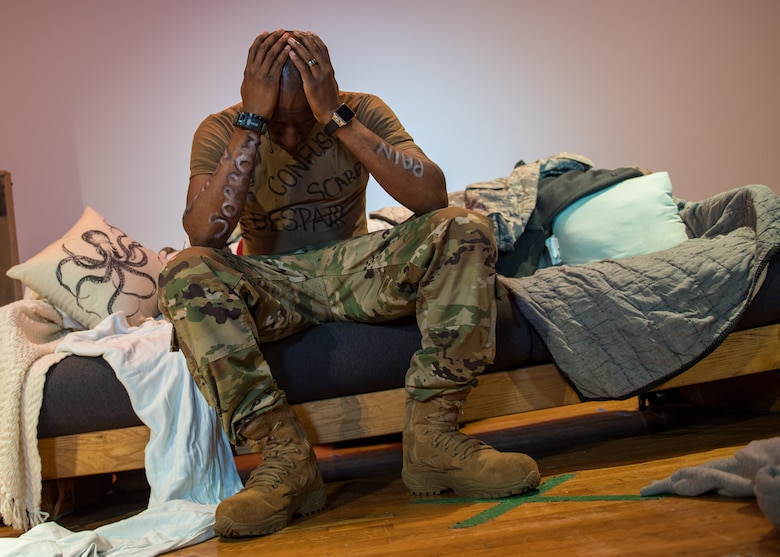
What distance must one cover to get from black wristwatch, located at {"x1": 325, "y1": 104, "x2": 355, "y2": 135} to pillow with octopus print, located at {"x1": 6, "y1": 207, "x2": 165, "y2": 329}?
87 cm

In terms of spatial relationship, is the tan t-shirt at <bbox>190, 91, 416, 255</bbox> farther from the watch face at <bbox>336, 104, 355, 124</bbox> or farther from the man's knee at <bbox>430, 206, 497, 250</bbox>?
the man's knee at <bbox>430, 206, 497, 250</bbox>

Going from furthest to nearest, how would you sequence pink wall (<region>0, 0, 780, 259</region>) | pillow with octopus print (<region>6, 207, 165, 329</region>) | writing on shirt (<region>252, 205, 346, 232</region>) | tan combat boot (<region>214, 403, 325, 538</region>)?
pink wall (<region>0, 0, 780, 259</region>) → pillow with octopus print (<region>6, 207, 165, 329</region>) → writing on shirt (<region>252, 205, 346, 232</region>) → tan combat boot (<region>214, 403, 325, 538</region>)

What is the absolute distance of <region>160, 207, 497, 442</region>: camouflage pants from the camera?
1.38 m

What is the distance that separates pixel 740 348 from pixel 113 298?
1630mm

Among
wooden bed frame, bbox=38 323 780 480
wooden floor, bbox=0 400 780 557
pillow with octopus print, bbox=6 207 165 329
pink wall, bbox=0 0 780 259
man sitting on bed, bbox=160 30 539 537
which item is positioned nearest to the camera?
wooden floor, bbox=0 400 780 557

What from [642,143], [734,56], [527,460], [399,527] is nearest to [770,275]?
[527,460]

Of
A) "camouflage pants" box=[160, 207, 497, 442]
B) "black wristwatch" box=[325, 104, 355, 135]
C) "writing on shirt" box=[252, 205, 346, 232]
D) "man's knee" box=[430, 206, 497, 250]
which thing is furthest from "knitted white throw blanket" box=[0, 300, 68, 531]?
"man's knee" box=[430, 206, 497, 250]

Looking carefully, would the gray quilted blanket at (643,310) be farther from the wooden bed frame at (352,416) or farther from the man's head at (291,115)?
the man's head at (291,115)

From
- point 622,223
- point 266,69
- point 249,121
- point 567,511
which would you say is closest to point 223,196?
point 249,121

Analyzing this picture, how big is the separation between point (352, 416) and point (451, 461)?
37cm

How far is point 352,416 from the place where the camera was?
1.68 m

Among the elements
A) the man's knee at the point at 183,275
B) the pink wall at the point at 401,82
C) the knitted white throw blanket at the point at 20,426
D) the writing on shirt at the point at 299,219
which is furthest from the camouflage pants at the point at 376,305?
the pink wall at the point at 401,82

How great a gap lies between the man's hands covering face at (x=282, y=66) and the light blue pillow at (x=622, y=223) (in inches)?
38.4

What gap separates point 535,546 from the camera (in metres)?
0.95
